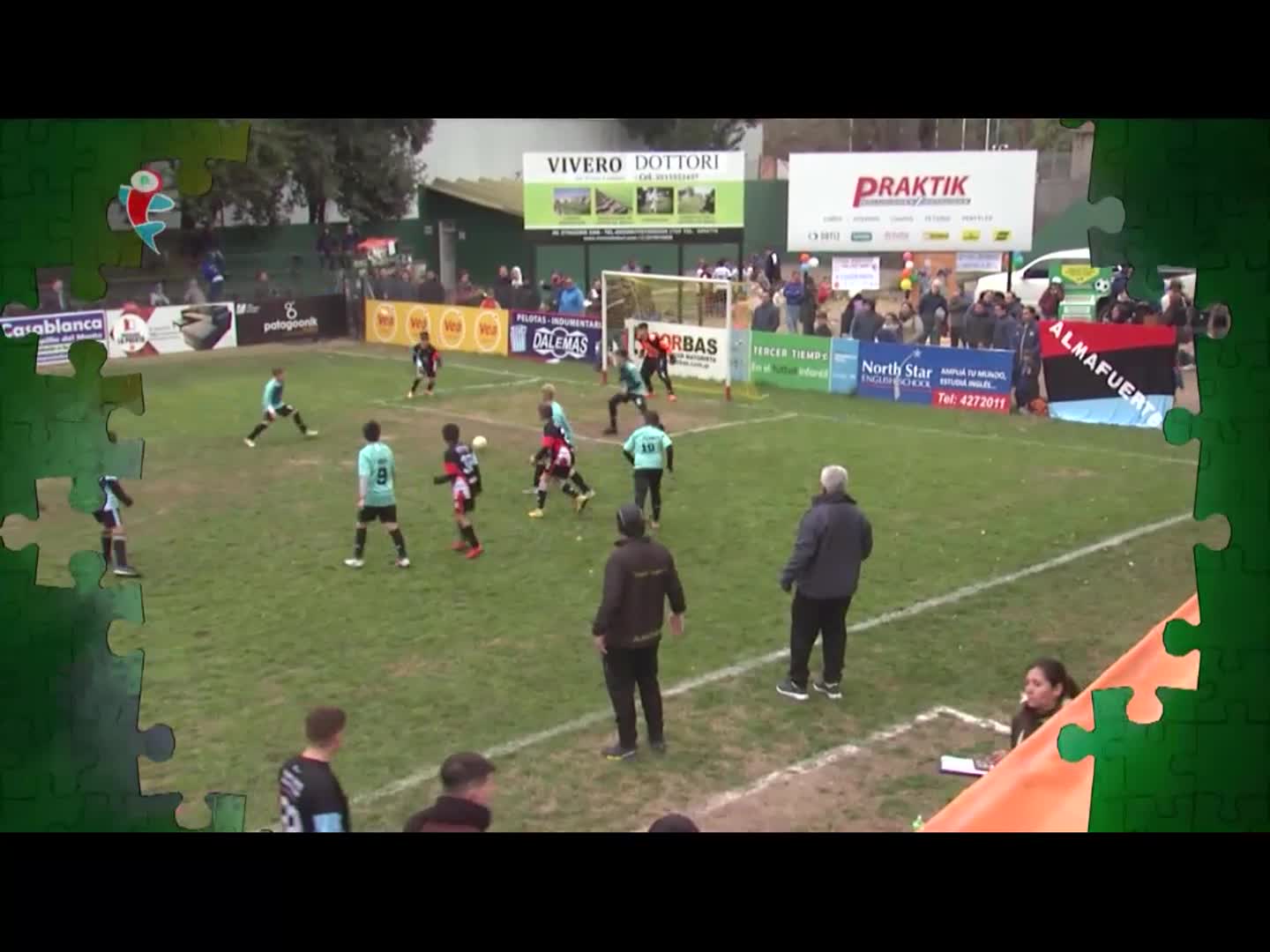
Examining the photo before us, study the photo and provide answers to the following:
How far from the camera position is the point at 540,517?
677 inches

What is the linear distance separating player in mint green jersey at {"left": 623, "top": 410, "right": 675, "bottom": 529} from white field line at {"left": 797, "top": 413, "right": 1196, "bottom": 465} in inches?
314

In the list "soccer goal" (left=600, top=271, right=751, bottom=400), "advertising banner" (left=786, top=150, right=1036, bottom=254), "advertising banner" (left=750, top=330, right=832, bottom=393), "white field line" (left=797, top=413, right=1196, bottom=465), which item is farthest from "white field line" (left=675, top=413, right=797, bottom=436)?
"advertising banner" (left=786, top=150, right=1036, bottom=254)

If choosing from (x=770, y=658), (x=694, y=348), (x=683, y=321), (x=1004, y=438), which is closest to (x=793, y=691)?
(x=770, y=658)

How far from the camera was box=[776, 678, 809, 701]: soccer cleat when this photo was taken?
1118 centimetres

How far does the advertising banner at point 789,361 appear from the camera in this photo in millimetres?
27359

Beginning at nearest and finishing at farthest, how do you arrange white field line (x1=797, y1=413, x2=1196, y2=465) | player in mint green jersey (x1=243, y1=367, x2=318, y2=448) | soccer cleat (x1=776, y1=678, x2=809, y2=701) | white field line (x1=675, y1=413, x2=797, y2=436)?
soccer cleat (x1=776, y1=678, x2=809, y2=701) → white field line (x1=797, y1=413, x2=1196, y2=465) → player in mint green jersey (x1=243, y1=367, x2=318, y2=448) → white field line (x1=675, y1=413, x2=797, y2=436)

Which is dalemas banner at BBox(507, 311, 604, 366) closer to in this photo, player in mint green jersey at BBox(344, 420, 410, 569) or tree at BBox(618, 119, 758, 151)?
player in mint green jersey at BBox(344, 420, 410, 569)

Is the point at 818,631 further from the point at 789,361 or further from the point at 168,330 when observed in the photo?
the point at 168,330

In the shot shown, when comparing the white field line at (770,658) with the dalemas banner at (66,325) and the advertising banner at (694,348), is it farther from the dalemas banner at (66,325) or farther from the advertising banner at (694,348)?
the dalemas banner at (66,325)

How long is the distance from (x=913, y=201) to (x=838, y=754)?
26138 mm

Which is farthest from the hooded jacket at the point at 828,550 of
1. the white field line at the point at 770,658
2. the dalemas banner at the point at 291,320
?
the dalemas banner at the point at 291,320

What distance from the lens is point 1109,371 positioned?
76.9 ft

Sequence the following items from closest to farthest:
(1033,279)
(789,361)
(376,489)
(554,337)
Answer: (376,489)
(789,361)
(554,337)
(1033,279)

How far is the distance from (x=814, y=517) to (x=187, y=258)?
36.3 m
